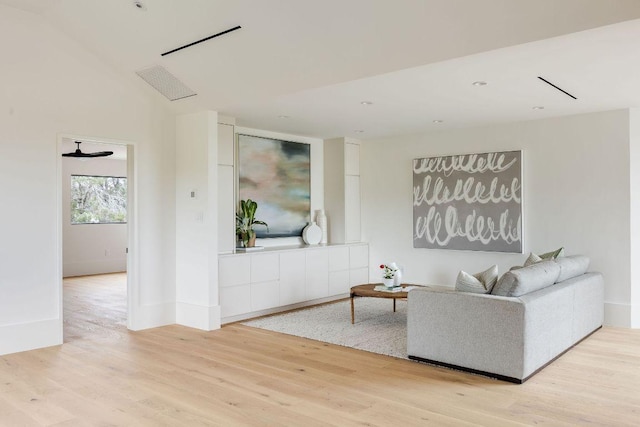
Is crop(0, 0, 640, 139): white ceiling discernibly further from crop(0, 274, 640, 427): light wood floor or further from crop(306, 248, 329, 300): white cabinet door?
crop(0, 274, 640, 427): light wood floor

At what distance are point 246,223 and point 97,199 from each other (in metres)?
5.71

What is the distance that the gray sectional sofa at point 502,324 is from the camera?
3.83m

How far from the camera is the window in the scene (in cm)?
1055

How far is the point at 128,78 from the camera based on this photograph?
18.4 feet

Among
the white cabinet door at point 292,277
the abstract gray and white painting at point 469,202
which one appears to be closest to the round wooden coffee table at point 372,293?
the white cabinet door at point 292,277

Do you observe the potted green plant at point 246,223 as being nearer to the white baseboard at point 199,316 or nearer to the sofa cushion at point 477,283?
the white baseboard at point 199,316

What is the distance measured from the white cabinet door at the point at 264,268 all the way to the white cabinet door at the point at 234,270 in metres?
0.08

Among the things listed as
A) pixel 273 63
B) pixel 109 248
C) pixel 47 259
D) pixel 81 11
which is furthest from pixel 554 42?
pixel 109 248

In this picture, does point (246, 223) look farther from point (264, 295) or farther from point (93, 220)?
point (93, 220)

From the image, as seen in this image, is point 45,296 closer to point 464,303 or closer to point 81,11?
point 81,11

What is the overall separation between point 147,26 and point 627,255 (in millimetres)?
5505

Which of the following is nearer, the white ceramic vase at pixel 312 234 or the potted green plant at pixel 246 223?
the potted green plant at pixel 246 223

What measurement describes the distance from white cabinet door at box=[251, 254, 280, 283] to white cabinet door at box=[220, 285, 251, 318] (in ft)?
0.60

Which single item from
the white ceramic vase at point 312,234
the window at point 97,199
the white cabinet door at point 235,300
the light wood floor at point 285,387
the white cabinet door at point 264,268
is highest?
the window at point 97,199
